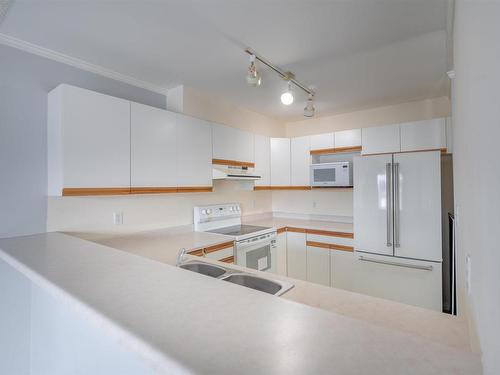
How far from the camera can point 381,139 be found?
3.01 m

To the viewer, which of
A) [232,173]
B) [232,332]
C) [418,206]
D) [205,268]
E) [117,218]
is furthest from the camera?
[232,173]

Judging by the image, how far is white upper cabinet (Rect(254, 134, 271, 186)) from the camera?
346 cm

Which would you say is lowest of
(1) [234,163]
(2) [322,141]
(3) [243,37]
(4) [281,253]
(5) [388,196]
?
(4) [281,253]

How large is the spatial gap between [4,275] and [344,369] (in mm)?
2260

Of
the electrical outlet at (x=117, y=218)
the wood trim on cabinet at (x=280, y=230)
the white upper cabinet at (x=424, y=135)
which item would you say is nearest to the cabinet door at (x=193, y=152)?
the electrical outlet at (x=117, y=218)

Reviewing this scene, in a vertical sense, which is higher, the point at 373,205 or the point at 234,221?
the point at 373,205

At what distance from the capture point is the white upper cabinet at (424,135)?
266cm

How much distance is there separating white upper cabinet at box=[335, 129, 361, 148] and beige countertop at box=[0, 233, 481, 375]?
2555 millimetres

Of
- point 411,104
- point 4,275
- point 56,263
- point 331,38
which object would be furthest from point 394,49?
point 4,275

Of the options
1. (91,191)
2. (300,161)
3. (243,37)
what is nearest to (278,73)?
(243,37)

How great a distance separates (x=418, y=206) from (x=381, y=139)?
0.92 meters

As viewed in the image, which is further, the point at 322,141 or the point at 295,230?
the point at 322,141

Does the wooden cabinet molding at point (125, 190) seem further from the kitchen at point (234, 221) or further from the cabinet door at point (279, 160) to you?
the cabinet door at point (279, 160)

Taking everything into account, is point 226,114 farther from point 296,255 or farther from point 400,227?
point 400,227
